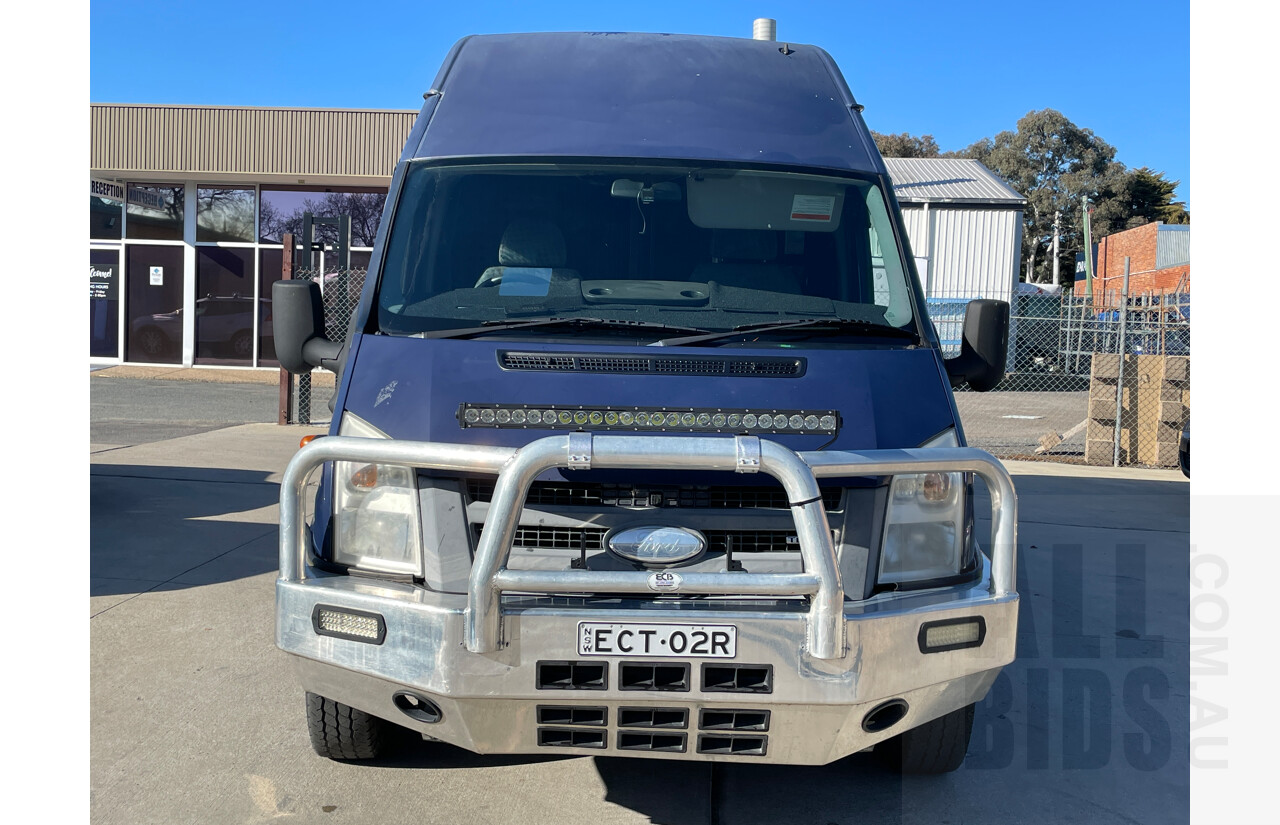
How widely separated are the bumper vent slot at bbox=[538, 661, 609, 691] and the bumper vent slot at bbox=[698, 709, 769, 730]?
0.31 metres

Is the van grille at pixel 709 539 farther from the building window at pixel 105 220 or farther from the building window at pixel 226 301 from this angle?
the building window at pixel 105 220

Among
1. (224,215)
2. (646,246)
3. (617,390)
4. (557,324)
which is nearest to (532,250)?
(646,246)

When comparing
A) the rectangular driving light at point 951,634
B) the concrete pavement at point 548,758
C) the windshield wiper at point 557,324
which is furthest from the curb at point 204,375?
the rectangular driving light at point 951,634

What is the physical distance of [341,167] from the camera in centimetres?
1886

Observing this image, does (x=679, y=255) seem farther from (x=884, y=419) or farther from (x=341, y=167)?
(x=341, y=167)

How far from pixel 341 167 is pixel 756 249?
16331 millimetres

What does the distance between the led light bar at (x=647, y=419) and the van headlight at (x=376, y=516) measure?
0.28m

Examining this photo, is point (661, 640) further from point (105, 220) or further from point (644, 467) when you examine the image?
point (105, 220)

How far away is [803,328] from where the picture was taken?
356cm

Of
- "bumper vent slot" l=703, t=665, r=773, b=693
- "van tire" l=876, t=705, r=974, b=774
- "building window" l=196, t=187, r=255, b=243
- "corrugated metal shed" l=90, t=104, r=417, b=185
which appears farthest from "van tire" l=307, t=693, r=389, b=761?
"building window" l=196, t=187, r=255, b=243

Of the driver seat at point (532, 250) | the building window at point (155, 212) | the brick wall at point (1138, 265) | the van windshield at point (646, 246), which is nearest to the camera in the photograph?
the van windshield at point (646, 246)

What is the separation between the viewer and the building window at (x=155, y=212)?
66.0 ft

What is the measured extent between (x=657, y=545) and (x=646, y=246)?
4.87ft

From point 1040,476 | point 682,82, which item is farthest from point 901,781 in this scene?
point 1040,476
